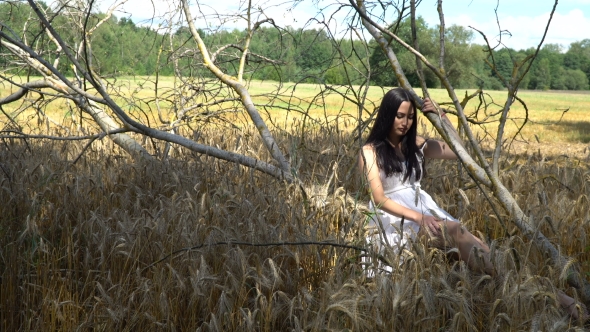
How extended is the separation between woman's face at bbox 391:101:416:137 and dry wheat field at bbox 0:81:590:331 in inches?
21.5

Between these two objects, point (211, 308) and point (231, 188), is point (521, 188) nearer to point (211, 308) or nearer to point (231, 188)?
point (231, 188)

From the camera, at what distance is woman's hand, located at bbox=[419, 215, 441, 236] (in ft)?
10.5

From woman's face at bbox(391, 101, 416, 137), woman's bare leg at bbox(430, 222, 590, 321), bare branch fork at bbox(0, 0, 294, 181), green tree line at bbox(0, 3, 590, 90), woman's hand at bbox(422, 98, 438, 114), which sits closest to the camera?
woman's bare leg at bbox(430, 222, 590, 321)

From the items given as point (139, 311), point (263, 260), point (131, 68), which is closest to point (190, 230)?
point (263, 260)

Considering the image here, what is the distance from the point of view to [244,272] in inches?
106

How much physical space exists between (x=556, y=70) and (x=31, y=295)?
335ft

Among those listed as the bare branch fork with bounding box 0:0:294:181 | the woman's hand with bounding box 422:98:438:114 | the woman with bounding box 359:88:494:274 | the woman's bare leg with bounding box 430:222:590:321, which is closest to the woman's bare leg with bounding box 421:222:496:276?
the woman's bare leg with bounding box 430:222:590:321

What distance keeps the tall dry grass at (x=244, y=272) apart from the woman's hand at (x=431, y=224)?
118mm

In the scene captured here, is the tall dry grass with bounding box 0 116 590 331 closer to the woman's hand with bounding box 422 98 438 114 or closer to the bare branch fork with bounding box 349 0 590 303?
the bare branch fork with bounding box 349 0 590 303

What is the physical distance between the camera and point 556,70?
95812 mm

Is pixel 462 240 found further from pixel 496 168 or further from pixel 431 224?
pixel 496 168

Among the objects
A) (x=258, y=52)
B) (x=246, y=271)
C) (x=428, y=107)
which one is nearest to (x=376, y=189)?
(x=428, y=107)

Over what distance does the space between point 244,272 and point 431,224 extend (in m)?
1.04

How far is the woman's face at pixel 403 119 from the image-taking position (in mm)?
3645
